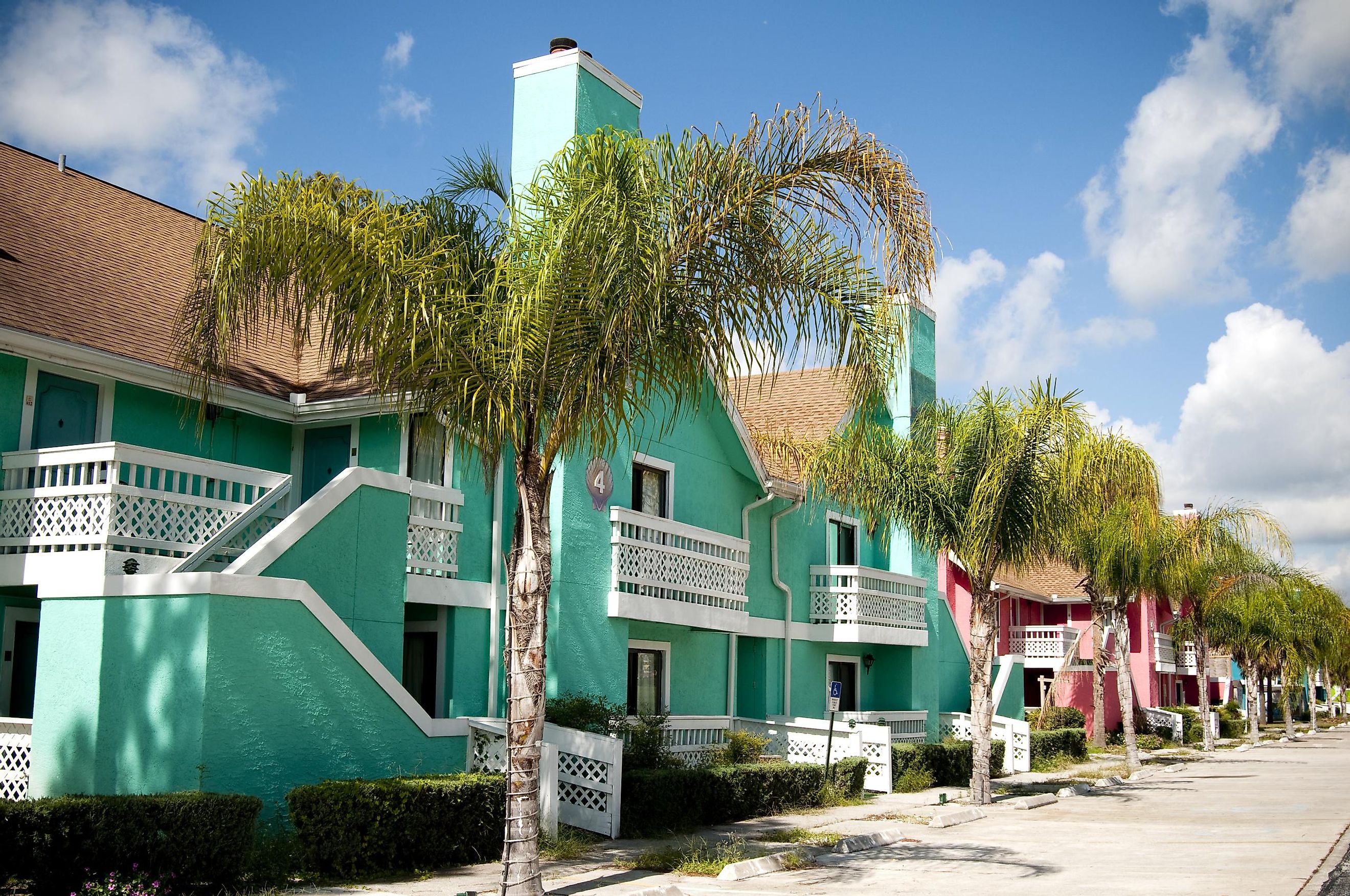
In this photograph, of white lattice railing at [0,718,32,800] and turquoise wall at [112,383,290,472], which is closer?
white lattice railing at [0,718,32,800]

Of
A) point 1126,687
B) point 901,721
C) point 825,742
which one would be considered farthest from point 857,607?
point 1126,687

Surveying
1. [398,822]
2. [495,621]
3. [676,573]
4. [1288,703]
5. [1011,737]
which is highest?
[676,573]

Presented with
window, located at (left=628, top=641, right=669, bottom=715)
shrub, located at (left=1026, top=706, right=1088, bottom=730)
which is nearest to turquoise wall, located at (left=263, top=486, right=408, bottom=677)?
window, located at (left=628, top=641, right=669, bottom=715)

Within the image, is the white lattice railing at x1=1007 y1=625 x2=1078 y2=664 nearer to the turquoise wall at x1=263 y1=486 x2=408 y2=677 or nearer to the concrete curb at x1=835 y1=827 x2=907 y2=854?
the concrete curb at x1=835 y1=827 x2=907 y2=854

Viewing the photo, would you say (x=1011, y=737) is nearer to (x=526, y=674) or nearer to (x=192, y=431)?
(x=192, y=431)

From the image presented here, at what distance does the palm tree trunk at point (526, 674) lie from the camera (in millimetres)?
10625

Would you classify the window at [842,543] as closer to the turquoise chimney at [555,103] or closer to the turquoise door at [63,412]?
the turquoise chimney at [555,103]

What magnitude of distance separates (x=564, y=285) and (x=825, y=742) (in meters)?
13.9

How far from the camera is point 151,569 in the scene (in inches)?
520

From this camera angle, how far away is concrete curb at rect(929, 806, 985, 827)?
18.3 metres

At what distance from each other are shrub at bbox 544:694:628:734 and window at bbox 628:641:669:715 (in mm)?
2546

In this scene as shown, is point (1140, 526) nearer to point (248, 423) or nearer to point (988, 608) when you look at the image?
point (988, 608)

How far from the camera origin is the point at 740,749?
70.5 feet

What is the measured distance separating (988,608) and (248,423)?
12555 mm
